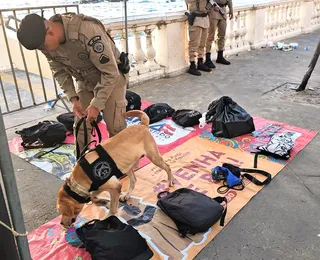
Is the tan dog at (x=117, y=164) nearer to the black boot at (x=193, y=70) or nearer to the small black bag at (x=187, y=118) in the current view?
the small black bag at (x=187, y=118)

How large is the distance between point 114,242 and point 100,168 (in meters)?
0.55

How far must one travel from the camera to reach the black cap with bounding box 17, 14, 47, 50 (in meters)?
2.30

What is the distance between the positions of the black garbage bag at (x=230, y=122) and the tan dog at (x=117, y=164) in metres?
1.42

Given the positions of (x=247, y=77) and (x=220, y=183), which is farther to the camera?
(x=247, y=77)

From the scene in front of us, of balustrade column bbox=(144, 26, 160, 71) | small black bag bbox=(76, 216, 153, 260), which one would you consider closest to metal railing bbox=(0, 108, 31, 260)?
small black bag bbox=(76, 216, 153, 260)

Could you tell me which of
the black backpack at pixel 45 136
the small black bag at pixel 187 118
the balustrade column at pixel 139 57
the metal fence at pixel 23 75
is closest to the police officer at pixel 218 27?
the balustrade column at pixel 139 57

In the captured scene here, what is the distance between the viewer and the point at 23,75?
776cm

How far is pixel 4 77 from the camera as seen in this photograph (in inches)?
300

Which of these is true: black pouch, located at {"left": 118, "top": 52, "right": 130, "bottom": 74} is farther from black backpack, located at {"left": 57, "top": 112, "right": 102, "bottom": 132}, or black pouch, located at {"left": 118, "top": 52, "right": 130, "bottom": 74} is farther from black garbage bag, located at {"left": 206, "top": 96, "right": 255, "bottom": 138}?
black backpack, located at {"left": 57, "top": 112, "right": 102, "bottom": 132}

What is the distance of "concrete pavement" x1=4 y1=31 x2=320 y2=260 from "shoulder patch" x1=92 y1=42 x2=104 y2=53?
5.02ft

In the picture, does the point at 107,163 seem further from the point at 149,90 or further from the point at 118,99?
the point at 149,90

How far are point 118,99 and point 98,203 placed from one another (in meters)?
0.97

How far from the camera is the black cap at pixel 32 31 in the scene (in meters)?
2.30

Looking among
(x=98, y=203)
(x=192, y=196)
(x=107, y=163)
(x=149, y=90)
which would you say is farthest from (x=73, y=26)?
(x=149, y=90)
